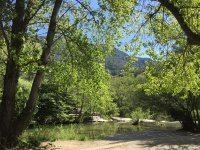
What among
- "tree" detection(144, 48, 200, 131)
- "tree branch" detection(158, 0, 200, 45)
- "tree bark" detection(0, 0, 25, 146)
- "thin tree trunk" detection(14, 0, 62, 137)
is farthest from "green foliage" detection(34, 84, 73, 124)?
"tree branch" detection(158, 0, 200, 45)

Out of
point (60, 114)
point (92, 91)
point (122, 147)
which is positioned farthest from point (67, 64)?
point (60, 114)

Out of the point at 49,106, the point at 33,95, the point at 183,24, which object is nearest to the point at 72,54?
the point at 33,95

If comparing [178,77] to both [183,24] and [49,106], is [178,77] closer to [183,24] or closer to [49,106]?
[183,24]

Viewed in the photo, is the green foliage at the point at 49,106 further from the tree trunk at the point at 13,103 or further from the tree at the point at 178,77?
the tree trunk at the point at 13,103

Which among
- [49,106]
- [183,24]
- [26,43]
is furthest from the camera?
[49,106]

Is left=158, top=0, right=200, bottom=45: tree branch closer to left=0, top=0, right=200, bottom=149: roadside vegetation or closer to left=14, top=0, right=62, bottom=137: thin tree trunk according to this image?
left=0, top=0, right=200, bottom=149: roadside vegetation

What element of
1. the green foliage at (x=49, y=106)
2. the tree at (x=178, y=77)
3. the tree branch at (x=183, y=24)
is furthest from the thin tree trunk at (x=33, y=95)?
the green foliage at (x=49, y=106)

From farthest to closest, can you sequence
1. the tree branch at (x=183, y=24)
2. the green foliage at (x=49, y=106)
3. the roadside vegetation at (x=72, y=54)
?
the green foliage at (x=49, y=106) → the roadside vegetation at (x=72, y=54) → the tree branch at (x=183, y=24)

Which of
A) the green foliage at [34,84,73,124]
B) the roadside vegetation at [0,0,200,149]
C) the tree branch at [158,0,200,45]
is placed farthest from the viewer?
the green foliage at [34,84,73,124]

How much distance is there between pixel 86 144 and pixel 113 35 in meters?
5.61

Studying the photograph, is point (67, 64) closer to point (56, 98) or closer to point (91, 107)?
point (56, 98)

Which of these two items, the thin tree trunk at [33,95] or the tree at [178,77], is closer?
the thin tree trunk at [33,95]

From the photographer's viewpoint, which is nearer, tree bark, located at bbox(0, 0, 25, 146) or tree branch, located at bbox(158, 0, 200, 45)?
tree branch, located at bbox(158, 0, 200, 45)

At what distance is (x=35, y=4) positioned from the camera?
52.4 ft
